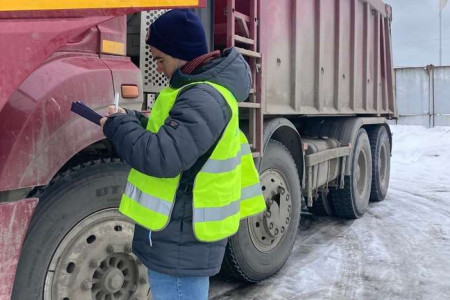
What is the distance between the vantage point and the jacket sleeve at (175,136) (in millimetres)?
1564

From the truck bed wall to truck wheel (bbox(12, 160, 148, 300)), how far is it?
6.18 feet

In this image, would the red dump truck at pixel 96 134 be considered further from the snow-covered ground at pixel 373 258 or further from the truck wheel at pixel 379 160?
the truck wheel at pixel 379 160

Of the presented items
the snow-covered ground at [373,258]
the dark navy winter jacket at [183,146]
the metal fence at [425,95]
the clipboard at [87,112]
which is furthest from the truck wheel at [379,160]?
the metal fence at [425,95]

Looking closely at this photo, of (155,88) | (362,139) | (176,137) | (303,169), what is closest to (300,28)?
(303,169)

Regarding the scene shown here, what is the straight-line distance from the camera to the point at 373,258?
4.77 metres

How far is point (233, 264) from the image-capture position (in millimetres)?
3787

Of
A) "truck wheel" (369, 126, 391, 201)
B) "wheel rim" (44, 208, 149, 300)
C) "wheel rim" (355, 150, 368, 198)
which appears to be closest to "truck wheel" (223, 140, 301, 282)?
"wheel rim" (44, 208, 149, 300)

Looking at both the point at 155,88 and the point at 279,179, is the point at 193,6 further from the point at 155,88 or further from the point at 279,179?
the point at 279,179

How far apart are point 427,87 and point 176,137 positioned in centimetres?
1734

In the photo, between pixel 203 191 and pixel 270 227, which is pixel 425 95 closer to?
pixel 270 227

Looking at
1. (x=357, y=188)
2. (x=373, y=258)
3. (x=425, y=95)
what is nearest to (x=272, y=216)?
(x=373, y=258)

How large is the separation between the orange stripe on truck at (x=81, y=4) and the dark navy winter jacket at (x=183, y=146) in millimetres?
246

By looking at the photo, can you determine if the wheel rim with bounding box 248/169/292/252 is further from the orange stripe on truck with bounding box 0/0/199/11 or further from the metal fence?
the metal fence

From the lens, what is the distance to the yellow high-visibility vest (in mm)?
1685
